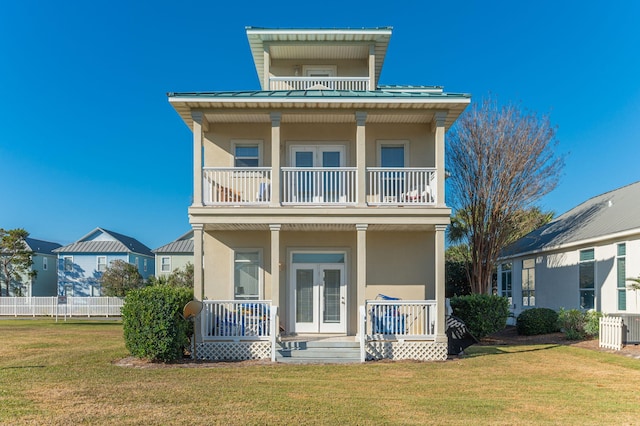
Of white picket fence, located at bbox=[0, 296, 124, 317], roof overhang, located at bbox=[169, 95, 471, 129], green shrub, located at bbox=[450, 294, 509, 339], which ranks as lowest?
white picket fence, located at bbox=[0, 296, 124, 317]

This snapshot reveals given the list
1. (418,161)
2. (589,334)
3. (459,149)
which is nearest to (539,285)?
(589,334)

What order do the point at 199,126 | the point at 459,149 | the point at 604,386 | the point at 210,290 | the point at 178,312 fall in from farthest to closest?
the point at 459,149 < the point at 210,290 < the point at 199,126 < the point at 178,312 < the point at 604,386

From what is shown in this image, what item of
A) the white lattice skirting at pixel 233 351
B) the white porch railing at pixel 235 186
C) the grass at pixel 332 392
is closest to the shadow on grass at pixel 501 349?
the grass at pixel 332 392

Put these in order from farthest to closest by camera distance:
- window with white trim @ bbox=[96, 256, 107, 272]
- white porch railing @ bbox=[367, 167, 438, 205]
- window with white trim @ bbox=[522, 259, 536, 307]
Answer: window with white trim @ bbox=[96, 256, 107, 272] → window with white trim @ bbox=[522, 259, 536, 307] → white porch railing @ bbox=[367, 167, 438, 205]

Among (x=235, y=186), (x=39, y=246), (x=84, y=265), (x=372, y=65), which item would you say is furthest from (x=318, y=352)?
(x=39, y=246)

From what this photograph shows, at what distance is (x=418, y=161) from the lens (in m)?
14.7

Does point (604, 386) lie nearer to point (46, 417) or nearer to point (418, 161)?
point (418, 161)

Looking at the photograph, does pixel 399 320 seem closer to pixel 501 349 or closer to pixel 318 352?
pixel 318 352

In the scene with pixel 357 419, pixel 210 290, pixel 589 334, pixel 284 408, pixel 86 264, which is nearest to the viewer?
pixel 357 419

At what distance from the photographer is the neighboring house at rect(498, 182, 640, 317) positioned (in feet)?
50.5

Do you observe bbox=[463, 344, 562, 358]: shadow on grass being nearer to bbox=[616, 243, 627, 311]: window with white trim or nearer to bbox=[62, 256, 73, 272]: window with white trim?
bbox=[616, 243, 627, 311]: window with white trim

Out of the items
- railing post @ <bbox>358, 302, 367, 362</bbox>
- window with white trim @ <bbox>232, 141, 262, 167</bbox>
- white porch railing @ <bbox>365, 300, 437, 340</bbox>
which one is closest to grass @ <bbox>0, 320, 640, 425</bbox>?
railing post @ <bbox>358, 302, 367, 362</bbox>

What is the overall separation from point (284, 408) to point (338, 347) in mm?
5254

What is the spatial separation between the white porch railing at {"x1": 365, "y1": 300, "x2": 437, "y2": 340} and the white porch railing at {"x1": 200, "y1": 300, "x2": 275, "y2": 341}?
2633mm
